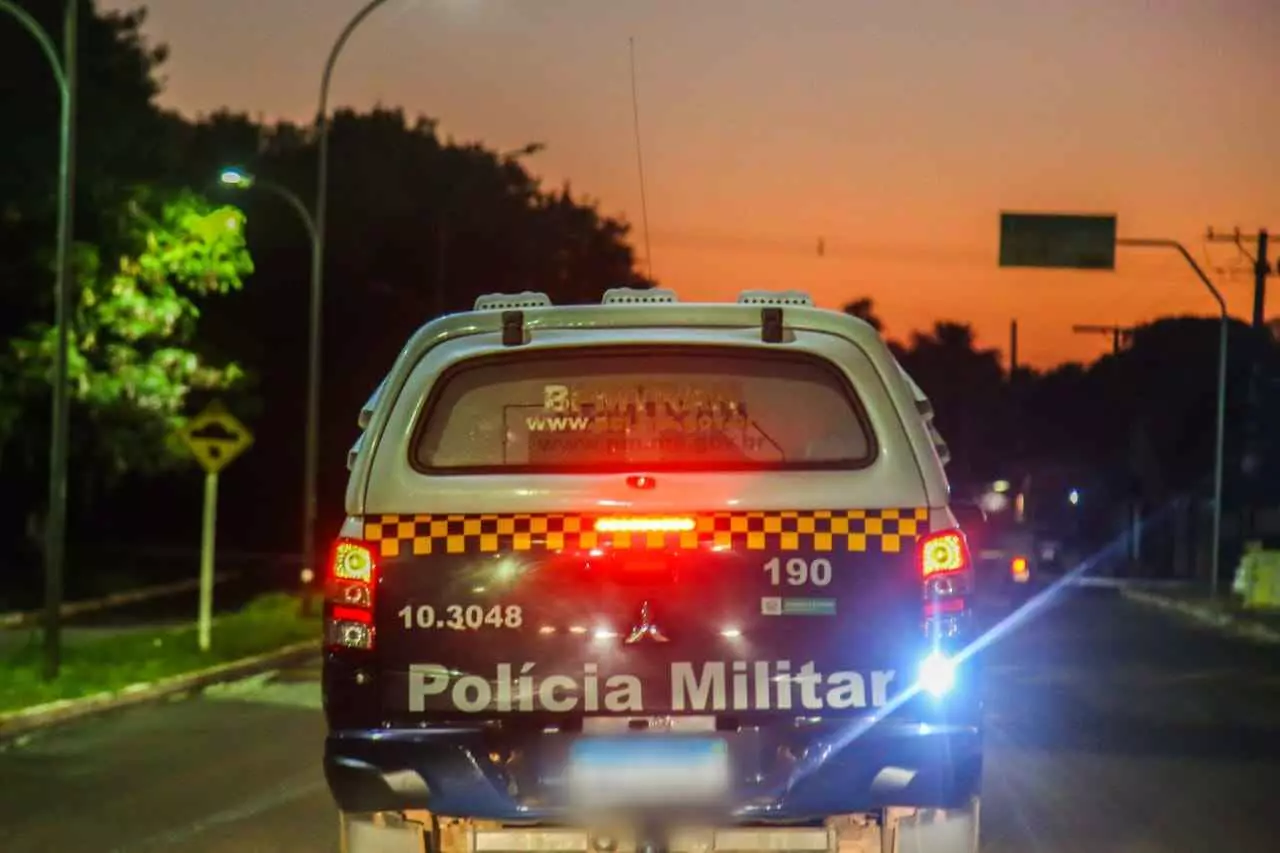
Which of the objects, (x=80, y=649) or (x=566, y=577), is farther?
(x=80, y=649)

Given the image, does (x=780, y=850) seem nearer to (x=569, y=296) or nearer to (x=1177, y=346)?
(x=569, y=296)

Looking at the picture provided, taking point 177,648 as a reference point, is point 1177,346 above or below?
above

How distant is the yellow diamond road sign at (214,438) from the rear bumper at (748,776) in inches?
519

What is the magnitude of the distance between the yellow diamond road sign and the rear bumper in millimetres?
13188

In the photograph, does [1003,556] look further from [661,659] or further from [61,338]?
[661,659]

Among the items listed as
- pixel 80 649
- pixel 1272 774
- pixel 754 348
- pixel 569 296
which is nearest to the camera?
pixel 754 348

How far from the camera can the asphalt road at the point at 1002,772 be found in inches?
356

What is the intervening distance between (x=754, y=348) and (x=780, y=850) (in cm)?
151

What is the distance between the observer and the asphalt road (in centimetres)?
904

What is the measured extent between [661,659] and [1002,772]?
6153 mm

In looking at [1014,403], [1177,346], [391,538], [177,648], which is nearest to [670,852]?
[391,538]

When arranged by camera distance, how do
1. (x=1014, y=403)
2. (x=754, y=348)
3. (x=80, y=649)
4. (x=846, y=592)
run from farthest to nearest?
(x=1014, y=403) < (x=80, y=649) < (x=754, y=348) < (x=846, y=592)

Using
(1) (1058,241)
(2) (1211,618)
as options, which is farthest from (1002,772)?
(1) (1058,241)

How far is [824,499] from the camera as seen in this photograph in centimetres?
552
